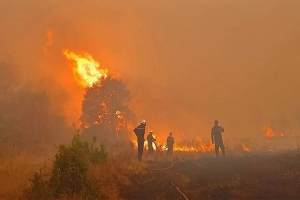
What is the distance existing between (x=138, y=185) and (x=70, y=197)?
3.45 metres

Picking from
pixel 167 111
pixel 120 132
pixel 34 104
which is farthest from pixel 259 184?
pixel 167 111

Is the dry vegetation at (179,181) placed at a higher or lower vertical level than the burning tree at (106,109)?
lower

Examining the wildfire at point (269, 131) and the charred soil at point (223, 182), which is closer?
the charred soil at point (223, 182)

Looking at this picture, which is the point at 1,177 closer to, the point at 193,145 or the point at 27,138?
the point at 27,138

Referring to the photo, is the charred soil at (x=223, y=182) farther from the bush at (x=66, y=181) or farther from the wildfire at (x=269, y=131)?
the wildfire at (x=269, y=131)

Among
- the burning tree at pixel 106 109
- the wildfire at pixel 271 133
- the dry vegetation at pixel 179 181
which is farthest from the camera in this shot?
the wildfire at pixel 271 133

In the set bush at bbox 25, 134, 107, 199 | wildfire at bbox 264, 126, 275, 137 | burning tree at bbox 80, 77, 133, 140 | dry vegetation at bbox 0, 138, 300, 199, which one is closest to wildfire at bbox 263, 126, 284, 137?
wildfire at bbox 264, 126, 275, 137

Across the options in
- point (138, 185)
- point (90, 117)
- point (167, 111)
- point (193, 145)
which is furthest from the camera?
point (167, 111)

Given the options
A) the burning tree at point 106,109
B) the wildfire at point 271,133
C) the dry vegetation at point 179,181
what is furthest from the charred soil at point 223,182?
the wildfire at point 271,133

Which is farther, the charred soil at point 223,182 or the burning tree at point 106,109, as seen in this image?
the burning tree at point 106,109

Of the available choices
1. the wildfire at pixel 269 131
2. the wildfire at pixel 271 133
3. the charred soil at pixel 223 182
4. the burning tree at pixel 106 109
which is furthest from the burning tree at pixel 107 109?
the wildfire at pixel 269 131

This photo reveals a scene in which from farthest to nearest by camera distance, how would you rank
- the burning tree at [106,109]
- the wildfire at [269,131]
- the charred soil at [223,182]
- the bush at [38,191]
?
1. the wildfire at [269,131]
2. the burning tree at [106,109]
3. the charred soil at [223,182]
4. the bush at [38,191]

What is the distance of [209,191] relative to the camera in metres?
10.6

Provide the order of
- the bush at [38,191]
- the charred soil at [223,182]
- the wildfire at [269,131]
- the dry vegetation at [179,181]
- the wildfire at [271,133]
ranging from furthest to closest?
the wildfire at [269,131] → the wildfire at [271,133] → the charred soil at [223,182] → the dry vegetation at [179,181] → the bush at [38,191]
